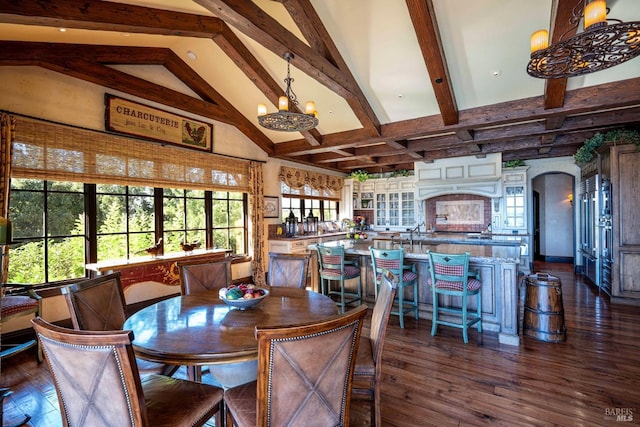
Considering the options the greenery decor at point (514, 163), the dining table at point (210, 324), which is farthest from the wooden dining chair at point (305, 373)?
the greenery decor at point (514, 163)

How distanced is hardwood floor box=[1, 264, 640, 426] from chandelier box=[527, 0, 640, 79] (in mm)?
2558

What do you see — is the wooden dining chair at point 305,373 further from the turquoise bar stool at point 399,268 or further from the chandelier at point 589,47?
the chandelier at point 589,47

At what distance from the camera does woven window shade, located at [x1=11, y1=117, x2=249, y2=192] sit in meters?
3.20

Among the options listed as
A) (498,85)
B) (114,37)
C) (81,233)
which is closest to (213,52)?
(114,37)

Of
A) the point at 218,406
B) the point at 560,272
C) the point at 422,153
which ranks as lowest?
the point at 560,272

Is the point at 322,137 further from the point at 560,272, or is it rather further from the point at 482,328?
the point at 560,272

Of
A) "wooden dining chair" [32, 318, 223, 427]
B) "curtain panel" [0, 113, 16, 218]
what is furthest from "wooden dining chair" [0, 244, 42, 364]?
"wooden dining chair" [32, 318, 223, 427]

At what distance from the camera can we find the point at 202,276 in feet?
9.36

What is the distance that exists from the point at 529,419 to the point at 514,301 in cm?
137

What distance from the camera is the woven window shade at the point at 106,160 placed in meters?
3.20

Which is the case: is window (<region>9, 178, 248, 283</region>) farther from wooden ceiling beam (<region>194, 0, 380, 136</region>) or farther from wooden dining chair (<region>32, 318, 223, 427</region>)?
wooden ceiling beam (<region>194, 0, 380, 136</region>)

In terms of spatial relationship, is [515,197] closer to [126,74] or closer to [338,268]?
[338,268]

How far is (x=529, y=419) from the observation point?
1.99 meters

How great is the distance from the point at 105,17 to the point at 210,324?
10.1ft
